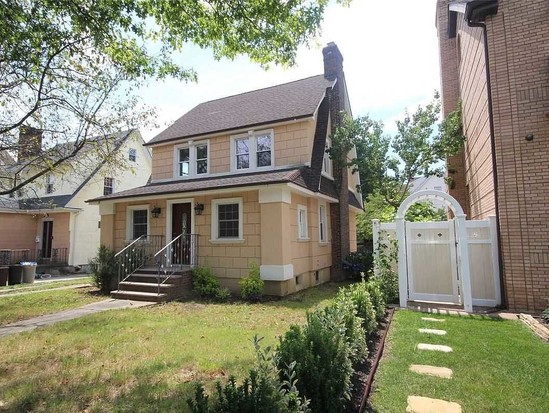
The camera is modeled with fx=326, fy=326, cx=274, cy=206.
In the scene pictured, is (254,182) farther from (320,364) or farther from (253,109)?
(320,364)

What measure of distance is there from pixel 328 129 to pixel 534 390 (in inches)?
490

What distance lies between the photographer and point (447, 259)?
338 inches

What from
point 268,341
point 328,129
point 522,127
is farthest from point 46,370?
point 328,129

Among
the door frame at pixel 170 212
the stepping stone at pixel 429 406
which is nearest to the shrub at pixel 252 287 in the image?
the door frame at pixel 170 212

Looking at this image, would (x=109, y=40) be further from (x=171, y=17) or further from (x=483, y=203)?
(x=483, y=203)

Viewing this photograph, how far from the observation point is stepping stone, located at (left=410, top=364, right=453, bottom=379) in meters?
4.07

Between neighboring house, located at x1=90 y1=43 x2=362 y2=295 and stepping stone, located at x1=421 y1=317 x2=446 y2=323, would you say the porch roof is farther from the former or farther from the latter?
stepping stone, located at x1=421 y1=317 x2=446 y2=323

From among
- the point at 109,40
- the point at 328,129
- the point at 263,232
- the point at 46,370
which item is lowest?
the point at 46,370

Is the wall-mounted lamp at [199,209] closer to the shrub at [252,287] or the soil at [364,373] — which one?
the shrub at [252,287]

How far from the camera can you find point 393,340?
5574 millimetres

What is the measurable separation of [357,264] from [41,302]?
11.4m

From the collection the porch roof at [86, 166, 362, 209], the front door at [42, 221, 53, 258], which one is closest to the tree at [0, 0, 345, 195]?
the porch roof at [86, 166, 362, 209]

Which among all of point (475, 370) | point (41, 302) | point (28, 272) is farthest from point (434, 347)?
point (28, 272)

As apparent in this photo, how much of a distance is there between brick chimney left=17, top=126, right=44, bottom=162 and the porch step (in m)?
4.78
